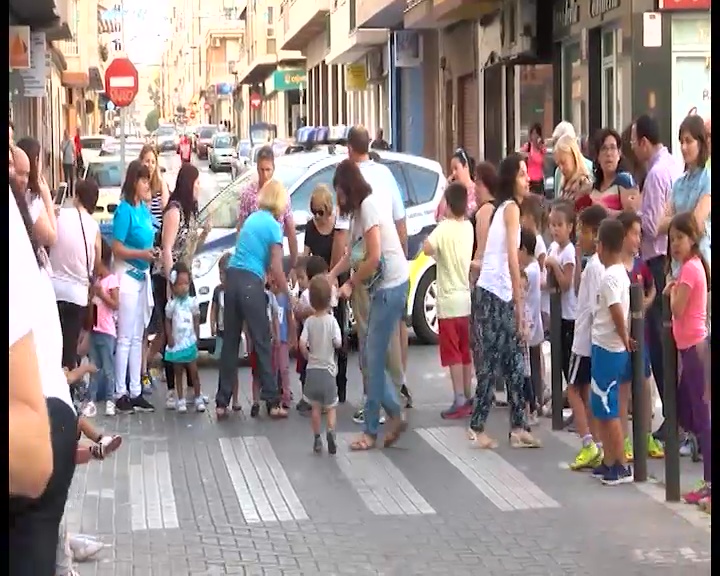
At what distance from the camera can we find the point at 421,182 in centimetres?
1474

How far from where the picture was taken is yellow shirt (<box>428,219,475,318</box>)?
35.0 ft

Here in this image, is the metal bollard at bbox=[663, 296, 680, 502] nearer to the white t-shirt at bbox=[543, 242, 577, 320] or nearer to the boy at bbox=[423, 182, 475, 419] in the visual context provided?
the white t-shirt at bbox=[543, 242, 577, 320]

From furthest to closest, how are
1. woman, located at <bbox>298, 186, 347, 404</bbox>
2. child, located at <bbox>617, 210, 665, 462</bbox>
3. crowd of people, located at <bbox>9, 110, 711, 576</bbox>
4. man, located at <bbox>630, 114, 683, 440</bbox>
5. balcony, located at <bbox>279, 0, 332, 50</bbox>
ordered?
balcony, located at <bbox>279, 0, 332, 50</bbox>, woman, located at <bbox>298, 186, 347, 404</bbox>, man, located at <bbox>630, 114, 683, 440</bbox>, child, located at <bbox>617, 210, 665, 462</bbox>, crowd of people, located at <bbox>9, 110, 711, 576</bbox>

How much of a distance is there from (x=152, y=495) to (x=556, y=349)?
3014 mm

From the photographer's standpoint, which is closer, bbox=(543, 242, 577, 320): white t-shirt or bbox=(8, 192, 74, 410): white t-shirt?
bbox=(8, 192, 74, 410): white t-shirt

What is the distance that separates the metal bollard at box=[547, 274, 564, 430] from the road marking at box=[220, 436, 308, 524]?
1.97 metres

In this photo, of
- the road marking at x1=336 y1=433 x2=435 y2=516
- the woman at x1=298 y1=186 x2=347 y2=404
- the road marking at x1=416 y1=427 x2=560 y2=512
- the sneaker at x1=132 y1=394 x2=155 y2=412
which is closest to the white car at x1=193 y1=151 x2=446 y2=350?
the woman at x1=298 y1=186 x2=347 y2=404

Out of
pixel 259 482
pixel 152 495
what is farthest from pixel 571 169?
pixel 152 495

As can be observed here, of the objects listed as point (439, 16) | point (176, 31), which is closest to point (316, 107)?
point (439, 16)

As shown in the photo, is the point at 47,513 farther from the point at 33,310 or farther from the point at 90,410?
the point at 90,410

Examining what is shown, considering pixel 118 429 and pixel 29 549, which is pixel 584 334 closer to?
pixel 118 429

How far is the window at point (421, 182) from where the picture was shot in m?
14.6

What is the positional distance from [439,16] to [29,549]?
28.1 metres
